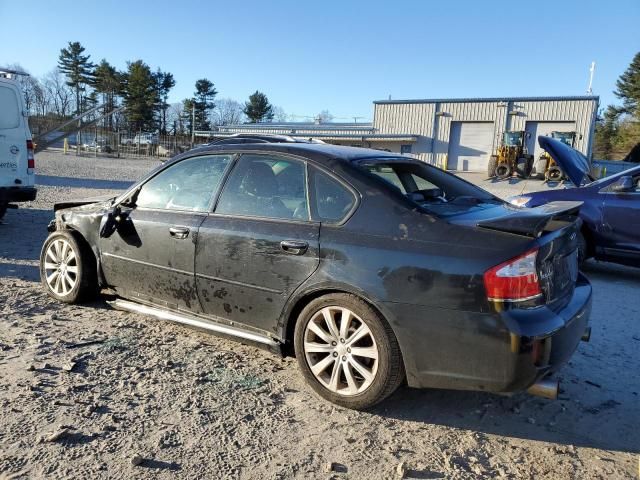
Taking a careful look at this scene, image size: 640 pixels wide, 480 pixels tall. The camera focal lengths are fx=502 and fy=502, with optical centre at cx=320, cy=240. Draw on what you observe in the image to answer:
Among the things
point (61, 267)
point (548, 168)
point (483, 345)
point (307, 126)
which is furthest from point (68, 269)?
point (307, 126)

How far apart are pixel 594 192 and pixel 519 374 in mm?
5223

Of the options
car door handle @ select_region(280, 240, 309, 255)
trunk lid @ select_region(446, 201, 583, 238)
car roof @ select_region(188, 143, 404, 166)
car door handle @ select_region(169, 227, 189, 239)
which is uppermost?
car roof @ select_region(188, 143, 404, 166)

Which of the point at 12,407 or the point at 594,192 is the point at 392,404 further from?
the point at 594,192

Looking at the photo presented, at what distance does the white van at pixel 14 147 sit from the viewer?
773 cm

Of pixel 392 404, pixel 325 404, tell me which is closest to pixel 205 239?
pixel 325 404

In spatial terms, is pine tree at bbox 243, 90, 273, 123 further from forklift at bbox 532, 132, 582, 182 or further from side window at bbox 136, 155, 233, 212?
side window at bbox 136, 155, 233, 212

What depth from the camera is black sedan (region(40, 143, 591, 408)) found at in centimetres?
265

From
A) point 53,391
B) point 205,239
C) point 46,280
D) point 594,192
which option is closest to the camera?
point 53,391

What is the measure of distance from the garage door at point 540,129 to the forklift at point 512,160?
16.5 feet

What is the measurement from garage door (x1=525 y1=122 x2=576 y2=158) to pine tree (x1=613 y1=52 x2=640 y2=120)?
32.2 metres

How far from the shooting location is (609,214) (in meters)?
6.64

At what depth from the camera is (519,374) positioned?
102 inches

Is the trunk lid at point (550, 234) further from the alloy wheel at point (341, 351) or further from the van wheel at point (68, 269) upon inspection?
the van wheel at point (68, 269)

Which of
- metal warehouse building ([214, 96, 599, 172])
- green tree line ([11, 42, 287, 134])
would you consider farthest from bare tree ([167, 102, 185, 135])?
metal warehouse building ([214, 96, 599, 172])
